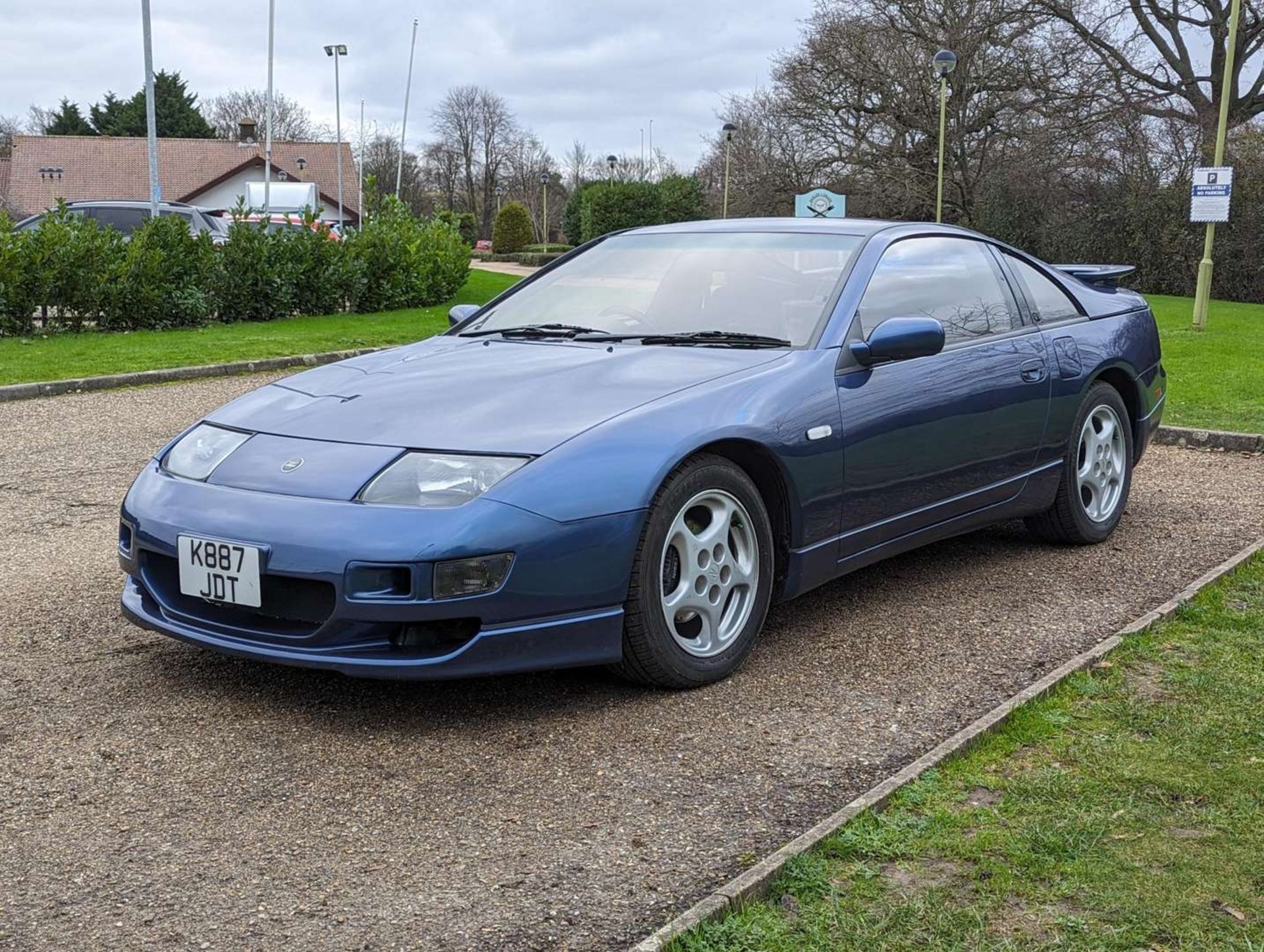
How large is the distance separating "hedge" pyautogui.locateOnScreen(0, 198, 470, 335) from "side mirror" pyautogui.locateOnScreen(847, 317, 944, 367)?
39.6ft

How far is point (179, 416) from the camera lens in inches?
385

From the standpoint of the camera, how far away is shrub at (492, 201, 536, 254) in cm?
5541

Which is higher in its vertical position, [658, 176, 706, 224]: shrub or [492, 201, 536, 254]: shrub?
[658, 176, 706, 224]: shrub

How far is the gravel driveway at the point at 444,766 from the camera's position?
2695mm

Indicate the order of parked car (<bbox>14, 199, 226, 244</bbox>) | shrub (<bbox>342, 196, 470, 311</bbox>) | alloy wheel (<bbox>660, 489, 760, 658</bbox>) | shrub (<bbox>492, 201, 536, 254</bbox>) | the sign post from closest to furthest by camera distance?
alloy wheel (<bbox>660, 489, 760, 658</bbox>) < shrub (<bbox>342, 196, 470, 311</bbox>) < parked car (<bbox>14, 199, 226, 244</bbox>) < the sign post < shrub (<bbox>492, 201, 536, 254</bbox>)

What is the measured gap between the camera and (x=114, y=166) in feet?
197

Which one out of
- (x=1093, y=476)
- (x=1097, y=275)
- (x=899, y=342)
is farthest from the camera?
(x=1097, y=275)

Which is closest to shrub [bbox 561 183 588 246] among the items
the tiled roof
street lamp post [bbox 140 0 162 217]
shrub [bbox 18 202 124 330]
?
the tiled roof

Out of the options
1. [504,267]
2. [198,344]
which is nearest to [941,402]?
[198,344]

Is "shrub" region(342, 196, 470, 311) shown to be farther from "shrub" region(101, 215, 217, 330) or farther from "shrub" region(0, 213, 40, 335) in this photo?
"shrub" region(0, 213, 40, 335)

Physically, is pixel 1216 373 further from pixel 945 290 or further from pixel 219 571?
pixel 219 571

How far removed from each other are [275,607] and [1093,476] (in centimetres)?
374

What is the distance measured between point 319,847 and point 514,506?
1007 millimetres

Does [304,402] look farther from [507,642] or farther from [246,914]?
[246,914]
